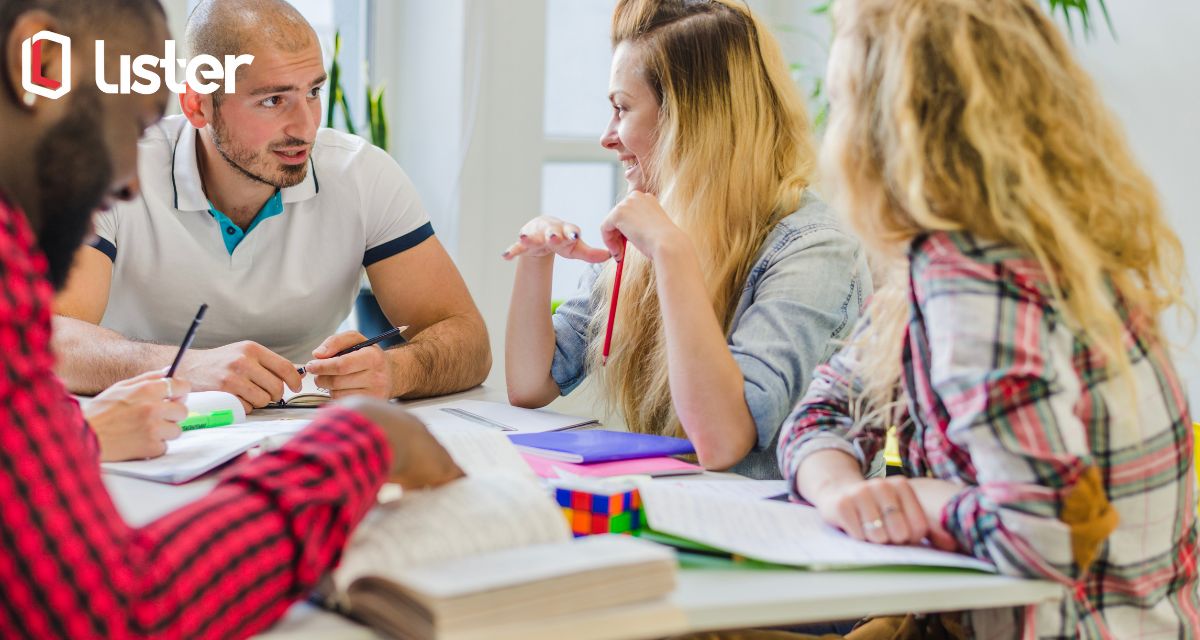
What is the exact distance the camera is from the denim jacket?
1.61 m

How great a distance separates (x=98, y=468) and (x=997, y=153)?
2.76ft

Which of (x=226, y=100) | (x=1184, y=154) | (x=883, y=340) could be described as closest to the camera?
(x=883, y=340)

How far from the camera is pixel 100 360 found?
1.87 meters

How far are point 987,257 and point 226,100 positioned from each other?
1.52 metres

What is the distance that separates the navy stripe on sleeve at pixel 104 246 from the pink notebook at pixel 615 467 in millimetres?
1045

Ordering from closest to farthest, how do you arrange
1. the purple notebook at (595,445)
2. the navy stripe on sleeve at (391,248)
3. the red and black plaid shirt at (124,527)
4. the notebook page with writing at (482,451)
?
1. the red and black plaid shirt at (124,527)
2. the notebook page with writing at (482,451)
3. the purple notebook at (595,445)
4. the navy stripe on sleeve at (391,248)

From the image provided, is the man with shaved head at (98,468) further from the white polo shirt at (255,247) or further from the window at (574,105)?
the window at (574,105)

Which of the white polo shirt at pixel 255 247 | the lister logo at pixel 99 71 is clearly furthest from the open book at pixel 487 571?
the white polo shirt at pixel 255 247

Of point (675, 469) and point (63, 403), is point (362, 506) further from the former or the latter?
point (675, 469)

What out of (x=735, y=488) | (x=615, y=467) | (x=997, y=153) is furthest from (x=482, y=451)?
(x=997, y=153)

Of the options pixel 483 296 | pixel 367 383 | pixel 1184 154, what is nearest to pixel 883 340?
pixel 367 383

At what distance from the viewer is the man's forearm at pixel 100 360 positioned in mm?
1846

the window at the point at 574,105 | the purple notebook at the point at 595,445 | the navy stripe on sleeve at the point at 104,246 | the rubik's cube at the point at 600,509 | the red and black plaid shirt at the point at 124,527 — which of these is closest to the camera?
the red and black plaid shirt at the point at 124,527

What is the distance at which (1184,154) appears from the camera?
9.12ft
